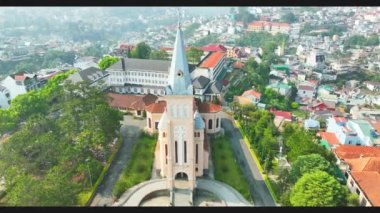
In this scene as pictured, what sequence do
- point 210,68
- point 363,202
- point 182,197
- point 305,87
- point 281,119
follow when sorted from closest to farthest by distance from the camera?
1. point 363,202
2. point 182,197
3. point 281,119
4. point 210,68
5. point 305,87

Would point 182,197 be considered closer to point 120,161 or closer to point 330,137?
point 120,161

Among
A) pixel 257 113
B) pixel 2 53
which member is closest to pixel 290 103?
pixel 257 113

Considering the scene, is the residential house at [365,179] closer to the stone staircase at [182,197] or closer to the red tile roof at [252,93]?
the stone staircase at [182,197]

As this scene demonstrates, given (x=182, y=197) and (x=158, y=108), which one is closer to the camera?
(x=182, y=197)

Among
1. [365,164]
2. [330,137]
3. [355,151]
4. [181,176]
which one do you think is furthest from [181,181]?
[330,137]

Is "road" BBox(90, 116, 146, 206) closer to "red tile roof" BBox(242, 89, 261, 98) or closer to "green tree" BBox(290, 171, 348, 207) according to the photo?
"green tree" BBox(290, 171, 348, 207)

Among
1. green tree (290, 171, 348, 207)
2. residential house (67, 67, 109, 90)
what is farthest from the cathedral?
residential house (67, 67, 109, 90)
